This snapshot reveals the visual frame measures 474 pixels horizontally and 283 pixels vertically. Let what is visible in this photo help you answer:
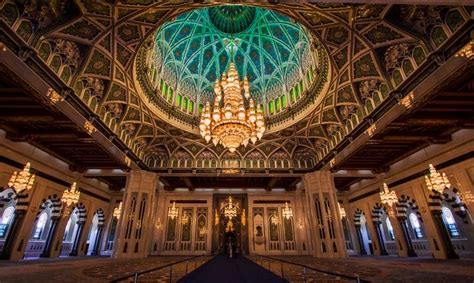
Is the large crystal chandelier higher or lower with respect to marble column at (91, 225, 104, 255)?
higher

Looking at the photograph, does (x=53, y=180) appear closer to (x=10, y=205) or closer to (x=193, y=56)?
(x=10, y=205)

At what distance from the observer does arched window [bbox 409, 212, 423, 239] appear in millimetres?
14976

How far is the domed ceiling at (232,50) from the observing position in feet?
42.3

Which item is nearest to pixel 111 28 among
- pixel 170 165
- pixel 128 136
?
pixel 128 136

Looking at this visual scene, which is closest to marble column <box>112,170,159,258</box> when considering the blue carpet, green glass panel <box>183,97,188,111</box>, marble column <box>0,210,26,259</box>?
marble column <box>0,210,26,259</box>

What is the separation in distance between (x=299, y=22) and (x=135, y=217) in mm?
13121

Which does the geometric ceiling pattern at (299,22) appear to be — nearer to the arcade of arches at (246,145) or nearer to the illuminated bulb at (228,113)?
the arcade of arches at (246,145)

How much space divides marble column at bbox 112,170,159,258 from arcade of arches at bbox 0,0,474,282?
0.08m

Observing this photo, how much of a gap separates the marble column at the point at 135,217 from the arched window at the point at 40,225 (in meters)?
8.41

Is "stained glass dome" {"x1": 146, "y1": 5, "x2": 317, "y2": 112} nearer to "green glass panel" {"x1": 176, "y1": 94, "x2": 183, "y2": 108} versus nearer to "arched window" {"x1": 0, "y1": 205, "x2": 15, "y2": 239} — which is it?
"green glass panel" {"x1": 176, "y1": 94, "x2": 183, "y2": 108}

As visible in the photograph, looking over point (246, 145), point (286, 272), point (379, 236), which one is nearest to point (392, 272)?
point (286, 272)

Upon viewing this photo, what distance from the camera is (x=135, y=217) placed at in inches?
520

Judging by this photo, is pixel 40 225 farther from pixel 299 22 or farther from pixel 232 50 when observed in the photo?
pixel 299 22

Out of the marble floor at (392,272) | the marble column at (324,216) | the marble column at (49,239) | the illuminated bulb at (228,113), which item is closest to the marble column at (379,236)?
the marble column at (324,216)
